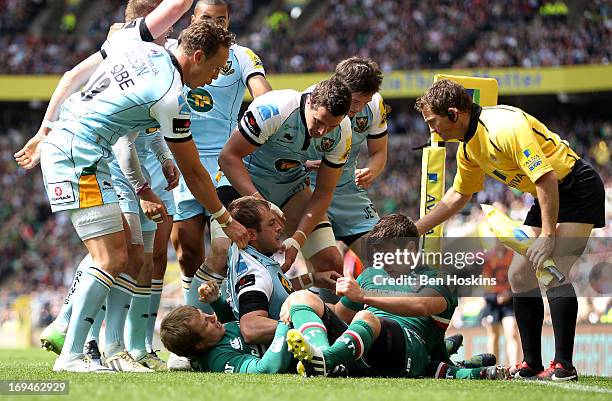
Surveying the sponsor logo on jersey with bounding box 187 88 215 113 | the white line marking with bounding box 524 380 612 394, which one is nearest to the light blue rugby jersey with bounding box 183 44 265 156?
the sponsor logo on jersey with bounding box 187 88 215 113

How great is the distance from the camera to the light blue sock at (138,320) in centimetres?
711

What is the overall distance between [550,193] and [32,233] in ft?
75.5

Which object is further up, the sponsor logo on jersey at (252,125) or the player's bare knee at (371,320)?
the sponsor logo on jersey at (252,125)

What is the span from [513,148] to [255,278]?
1.85m

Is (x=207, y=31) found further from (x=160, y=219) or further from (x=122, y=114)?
(x=160, y=219)

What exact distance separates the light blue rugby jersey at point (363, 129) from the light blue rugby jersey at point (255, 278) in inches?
70.4

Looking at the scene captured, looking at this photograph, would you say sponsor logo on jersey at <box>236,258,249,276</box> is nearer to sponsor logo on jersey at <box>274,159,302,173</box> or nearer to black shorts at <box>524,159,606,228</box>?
sponsor logo on jersey at <box>274,159,302,173</box>

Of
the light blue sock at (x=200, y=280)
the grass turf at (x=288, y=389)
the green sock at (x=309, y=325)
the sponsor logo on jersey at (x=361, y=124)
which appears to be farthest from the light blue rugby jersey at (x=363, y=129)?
the grass turf at (x=288, y=389)

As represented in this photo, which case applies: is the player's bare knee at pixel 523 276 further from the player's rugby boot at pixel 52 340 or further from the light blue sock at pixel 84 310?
the player's rugby boot at pixel 52 340

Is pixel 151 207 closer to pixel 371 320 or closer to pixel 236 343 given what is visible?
pixel 236 343

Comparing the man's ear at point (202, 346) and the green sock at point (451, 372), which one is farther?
the man's ear at point (202, 346)

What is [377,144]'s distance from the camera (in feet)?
26.1

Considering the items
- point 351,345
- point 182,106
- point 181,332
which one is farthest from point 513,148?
point 181,332

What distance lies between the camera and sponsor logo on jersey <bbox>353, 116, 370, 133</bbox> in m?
7.70
